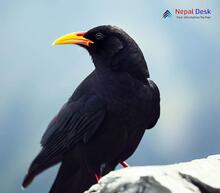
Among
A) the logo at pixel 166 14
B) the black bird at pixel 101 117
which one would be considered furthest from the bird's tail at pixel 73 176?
the logo at pixel 166 14

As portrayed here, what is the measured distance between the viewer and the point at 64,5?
9.34 ft

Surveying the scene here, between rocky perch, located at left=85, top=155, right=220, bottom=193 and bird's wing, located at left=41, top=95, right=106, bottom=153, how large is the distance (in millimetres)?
763

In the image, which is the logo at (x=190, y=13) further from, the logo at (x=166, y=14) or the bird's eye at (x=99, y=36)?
the bird's eye at (x=99, y=36)

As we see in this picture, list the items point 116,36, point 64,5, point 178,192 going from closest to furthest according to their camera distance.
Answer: point 178,192 → point 116,36 → point 64,5

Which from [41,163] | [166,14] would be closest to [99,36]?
[41,163]

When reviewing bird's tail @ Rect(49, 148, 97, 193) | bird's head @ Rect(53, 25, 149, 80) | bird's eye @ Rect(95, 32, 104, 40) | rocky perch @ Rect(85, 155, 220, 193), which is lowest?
bird's tail @ Rect(49, 148, 97, 193)

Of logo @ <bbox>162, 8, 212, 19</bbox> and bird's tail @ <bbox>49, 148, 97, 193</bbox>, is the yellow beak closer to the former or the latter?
bird's tail @ <bbox>49, 148, 97, 193</bbox>

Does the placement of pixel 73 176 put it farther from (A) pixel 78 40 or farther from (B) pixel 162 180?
(B) pixel 162 180

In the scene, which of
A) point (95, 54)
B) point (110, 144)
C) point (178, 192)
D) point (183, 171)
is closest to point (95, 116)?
point (110, 144)

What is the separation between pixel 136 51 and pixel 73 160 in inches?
24.3

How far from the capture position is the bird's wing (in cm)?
213

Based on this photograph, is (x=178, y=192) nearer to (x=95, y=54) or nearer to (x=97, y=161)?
(x=97, y=161)

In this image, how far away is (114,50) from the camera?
220cm

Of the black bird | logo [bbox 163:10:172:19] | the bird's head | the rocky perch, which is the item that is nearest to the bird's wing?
the black bird
